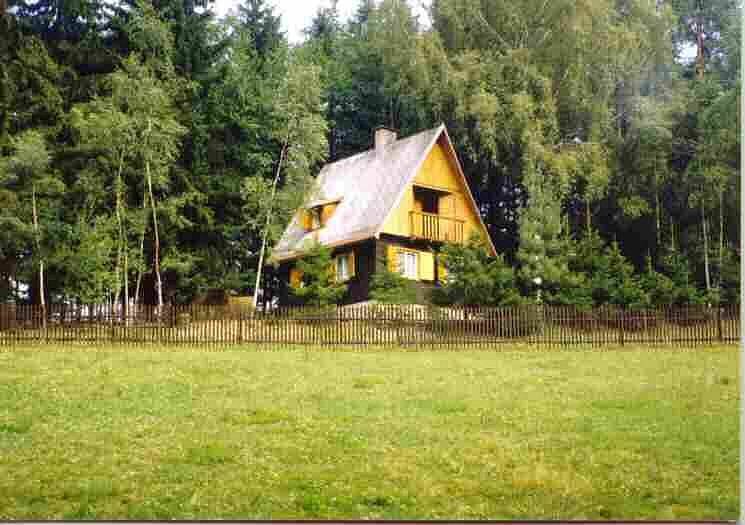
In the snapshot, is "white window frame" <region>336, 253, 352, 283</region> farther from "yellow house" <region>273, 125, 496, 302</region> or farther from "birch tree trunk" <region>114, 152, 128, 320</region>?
"birch tree trunk" <region>114, 152, 128, 320</region>

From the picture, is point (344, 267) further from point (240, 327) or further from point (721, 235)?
point (721, 235)

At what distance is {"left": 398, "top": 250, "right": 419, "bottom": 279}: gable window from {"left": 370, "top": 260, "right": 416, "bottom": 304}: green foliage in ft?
4.70

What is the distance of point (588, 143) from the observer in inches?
617

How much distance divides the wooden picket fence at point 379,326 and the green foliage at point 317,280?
272 centimetres

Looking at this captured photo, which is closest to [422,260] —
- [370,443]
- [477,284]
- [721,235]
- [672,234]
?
[477,284]

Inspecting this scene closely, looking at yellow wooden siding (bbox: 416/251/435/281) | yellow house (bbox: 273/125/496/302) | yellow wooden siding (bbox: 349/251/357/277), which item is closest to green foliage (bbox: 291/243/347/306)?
yellow house (bbox: 273/125/496/302)

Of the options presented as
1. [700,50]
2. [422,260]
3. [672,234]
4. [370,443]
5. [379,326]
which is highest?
[700,50]

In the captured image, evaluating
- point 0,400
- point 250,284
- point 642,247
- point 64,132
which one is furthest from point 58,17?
point 642,247

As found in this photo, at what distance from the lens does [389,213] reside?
16094 mm

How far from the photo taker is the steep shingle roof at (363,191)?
16.4 m

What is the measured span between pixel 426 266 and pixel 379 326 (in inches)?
218

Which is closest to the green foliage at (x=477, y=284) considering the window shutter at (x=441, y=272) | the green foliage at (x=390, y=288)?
the green foliage at (x=390, y=288)

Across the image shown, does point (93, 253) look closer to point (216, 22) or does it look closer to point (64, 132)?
point (64, 132)

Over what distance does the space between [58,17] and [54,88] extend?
90cm
